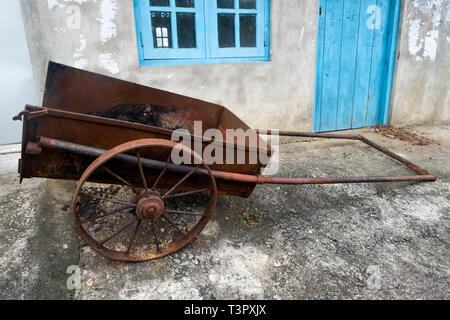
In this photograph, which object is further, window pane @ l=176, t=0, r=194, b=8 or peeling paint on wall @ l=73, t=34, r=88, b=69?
window pane @ l=176, t=0, r=194, b=8

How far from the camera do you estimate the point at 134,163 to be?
6.58 feet

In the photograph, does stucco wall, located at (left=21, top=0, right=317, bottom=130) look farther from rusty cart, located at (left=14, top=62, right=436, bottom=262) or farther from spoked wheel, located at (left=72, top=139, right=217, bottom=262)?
spoked wheel, located at (left=72, top=139, right=217, bottom=262)

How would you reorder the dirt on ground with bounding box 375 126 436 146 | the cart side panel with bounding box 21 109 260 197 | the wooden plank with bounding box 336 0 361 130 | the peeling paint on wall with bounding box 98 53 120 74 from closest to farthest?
1. the cart side panel with bounding box 21 109 260 197
2. the peeling paint on wall with bounding box 98 53 120 74
3. the wooden plank with bounding box 336 0 361 130
4. the dirt on ground with bounding box 375 126 436 146

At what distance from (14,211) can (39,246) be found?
0.67 meters

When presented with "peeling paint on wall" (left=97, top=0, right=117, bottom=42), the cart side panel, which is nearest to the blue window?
"peeling paint on wall" (left=97, top=0, right=117, bottom=42)

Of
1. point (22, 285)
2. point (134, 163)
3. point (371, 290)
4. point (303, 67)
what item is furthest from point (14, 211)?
point (303, 67)

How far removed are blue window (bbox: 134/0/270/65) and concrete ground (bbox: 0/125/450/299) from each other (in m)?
1.98

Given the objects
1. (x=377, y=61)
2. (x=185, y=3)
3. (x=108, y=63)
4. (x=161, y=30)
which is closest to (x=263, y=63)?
(x=185, y=3)

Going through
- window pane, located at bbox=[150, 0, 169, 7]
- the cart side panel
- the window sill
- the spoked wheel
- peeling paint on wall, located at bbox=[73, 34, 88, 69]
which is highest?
window pane, located at bbox=[150, 0, 169, 7]

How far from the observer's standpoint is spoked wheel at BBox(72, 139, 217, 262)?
1946 mm

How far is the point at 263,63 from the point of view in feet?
14.4

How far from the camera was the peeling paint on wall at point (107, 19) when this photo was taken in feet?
11.4

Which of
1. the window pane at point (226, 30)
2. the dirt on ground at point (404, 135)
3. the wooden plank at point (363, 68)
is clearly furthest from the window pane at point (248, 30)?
the dirt on ground at point (404, 135)

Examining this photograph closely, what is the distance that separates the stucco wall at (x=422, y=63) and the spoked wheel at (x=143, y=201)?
15.1 feet
